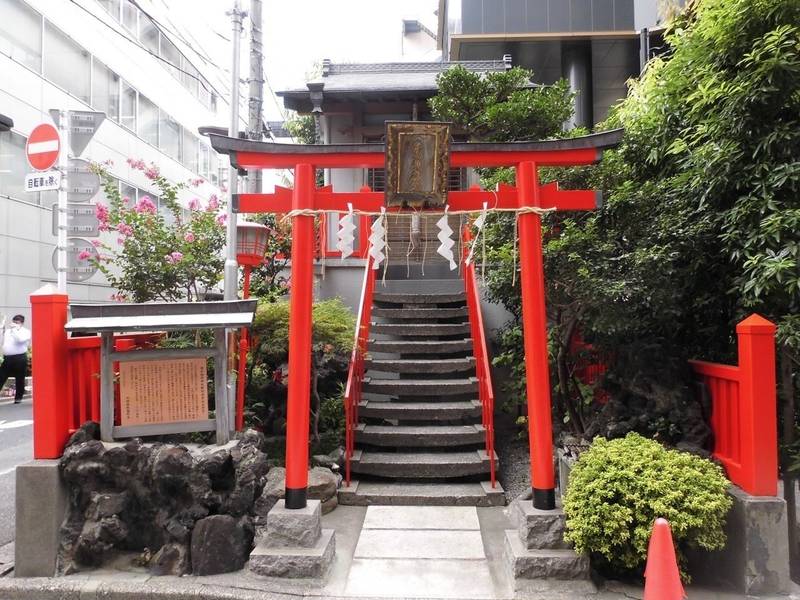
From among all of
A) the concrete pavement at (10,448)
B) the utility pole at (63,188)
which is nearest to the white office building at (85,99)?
the concrete pavement at (10,448)

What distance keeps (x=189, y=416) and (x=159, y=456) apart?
54 cm

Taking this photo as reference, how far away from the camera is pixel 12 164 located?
53.2ft

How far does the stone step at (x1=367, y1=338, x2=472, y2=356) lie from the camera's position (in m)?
8.44

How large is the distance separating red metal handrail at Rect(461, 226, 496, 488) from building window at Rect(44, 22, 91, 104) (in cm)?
1632

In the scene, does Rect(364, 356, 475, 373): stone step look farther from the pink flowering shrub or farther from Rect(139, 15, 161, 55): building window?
Rect(139, 15, 161, 55): building window

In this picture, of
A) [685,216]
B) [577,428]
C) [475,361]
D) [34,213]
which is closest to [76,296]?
[34,213]

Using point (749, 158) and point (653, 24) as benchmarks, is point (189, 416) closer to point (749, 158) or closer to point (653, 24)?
A: point (749, 158)

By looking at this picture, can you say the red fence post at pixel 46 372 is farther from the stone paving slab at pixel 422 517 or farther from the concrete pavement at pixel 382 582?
the stone paving slab at pixel 422 517

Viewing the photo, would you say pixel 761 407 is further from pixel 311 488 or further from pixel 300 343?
pixel 311 488

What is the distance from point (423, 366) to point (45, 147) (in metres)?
5.36

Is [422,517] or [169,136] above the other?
[169,136]

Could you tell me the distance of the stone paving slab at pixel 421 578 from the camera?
4.49 meters

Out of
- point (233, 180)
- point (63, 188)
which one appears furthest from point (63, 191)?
point (233, 180)

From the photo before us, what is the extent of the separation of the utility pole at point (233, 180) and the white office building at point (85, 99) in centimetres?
419
